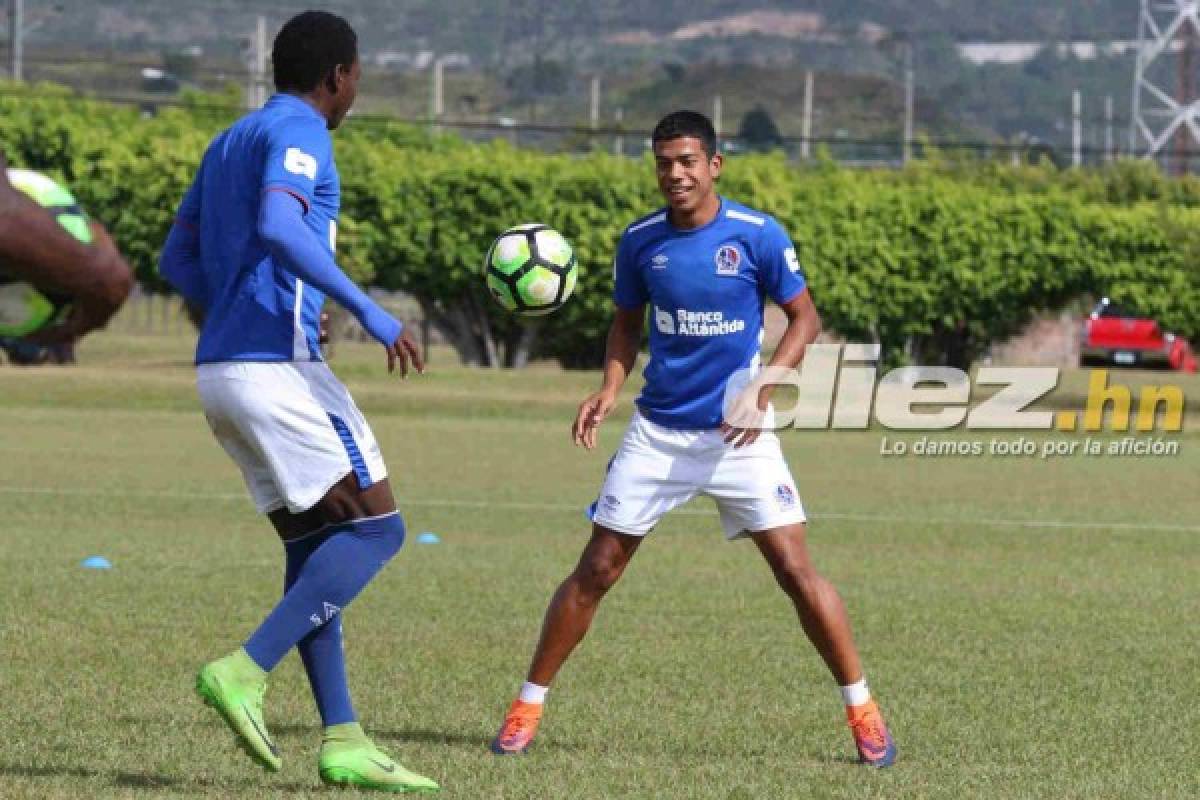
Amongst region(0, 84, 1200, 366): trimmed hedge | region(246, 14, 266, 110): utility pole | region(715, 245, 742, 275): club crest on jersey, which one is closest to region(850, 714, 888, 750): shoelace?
region(715, 245, 742, 275): club crest on jersey

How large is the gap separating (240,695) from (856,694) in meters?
2.47

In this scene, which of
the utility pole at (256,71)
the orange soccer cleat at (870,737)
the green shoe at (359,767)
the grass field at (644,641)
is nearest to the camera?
the green shoe at (359,767)

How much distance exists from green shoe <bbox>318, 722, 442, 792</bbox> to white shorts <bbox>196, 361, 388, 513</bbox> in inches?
32.8

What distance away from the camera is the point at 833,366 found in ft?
158

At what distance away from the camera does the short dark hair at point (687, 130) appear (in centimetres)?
897

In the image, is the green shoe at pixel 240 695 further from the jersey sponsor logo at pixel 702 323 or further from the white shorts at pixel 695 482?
the jersey sponsor logo at pixel 702 323

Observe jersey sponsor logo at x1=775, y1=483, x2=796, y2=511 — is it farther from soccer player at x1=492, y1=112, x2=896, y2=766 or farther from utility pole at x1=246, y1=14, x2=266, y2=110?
utility pole at x1=246, y1=14, x2=266, y2=110

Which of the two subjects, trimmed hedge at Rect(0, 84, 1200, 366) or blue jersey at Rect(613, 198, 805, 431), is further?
trimmed hedge at Rect(0, 84, 1200, 366)

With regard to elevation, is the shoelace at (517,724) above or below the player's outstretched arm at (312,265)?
below

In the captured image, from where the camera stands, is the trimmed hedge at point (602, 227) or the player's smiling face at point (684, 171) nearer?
the player's smiling face at point (684, 171)

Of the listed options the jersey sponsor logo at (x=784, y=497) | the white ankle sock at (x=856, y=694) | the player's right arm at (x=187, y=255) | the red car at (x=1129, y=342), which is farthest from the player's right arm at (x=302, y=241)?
the red car at (x=1129, y=342)

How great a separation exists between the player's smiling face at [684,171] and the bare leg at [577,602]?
1294mm

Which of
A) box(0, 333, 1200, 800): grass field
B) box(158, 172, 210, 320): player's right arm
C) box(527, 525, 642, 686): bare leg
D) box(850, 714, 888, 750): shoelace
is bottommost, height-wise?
box(0, 333, 1200, 800): grass field

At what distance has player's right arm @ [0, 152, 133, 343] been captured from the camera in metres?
4.59
